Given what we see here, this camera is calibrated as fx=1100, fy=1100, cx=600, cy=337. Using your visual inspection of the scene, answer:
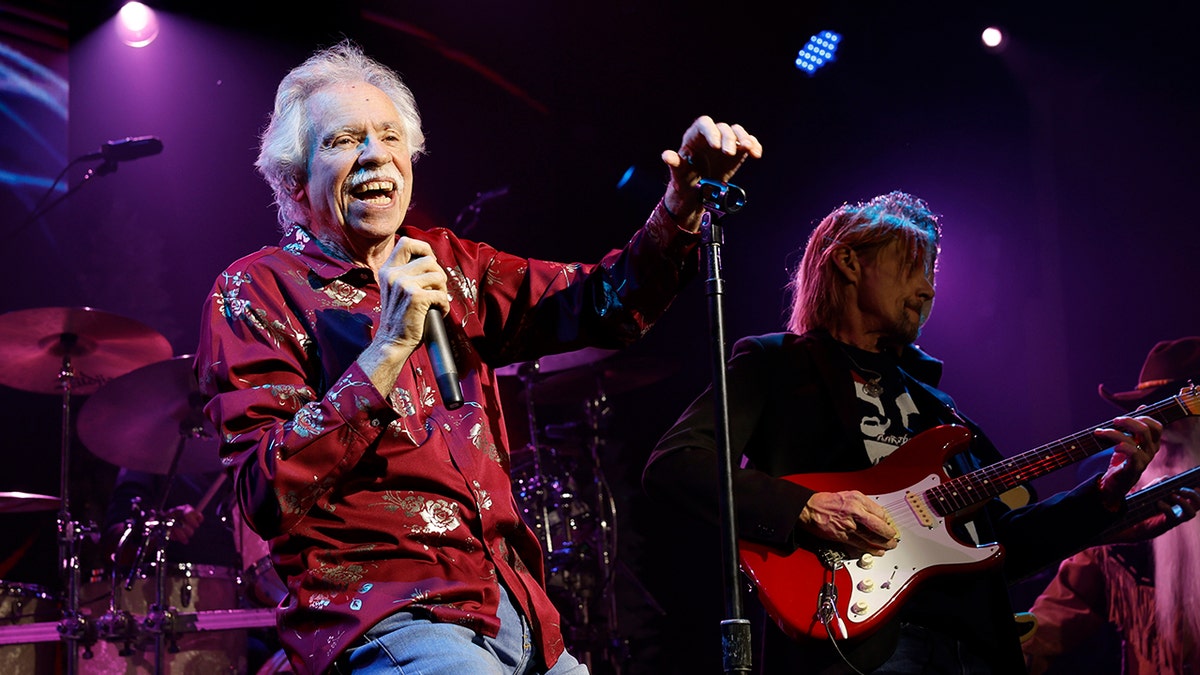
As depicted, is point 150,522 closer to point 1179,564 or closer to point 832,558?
point 832,558

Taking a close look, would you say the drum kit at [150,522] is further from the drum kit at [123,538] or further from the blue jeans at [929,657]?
the blue jeans at [929,657]

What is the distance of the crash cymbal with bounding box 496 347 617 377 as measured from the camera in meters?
5.58

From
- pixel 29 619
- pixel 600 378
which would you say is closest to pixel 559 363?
pixel 600 378

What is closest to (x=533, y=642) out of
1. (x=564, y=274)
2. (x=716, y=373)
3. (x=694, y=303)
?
(x=716, y=373)

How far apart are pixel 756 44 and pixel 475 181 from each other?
1801mm

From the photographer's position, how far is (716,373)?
6.07 feet

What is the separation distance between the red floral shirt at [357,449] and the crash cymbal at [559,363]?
3.51 metres

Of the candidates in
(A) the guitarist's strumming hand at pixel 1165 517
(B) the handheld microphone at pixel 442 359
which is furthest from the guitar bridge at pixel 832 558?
(A) the guitarist's strumming hand at pixel 1165 517

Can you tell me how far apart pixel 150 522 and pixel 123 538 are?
0.15m

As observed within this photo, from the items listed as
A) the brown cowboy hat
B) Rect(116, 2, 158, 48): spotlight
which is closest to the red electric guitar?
the brown cowboy hat

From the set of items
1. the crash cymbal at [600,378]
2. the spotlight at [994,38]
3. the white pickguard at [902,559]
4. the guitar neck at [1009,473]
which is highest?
the spotlight at [994,38]

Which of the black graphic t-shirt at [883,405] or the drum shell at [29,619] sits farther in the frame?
the drum shell at [29,619]

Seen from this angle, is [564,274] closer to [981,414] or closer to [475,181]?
[981,414]

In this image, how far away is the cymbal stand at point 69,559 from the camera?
4492mm
